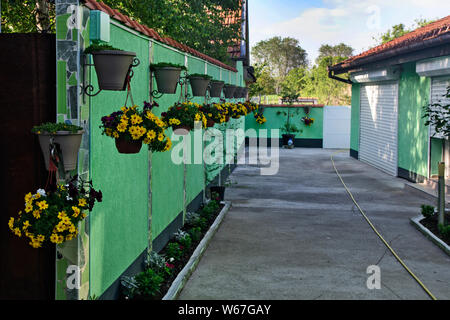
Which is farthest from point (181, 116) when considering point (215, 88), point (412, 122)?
point (412, 122)

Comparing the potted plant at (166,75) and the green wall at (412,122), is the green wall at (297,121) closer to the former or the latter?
the green wall at (412,122)

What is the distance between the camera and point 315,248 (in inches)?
341

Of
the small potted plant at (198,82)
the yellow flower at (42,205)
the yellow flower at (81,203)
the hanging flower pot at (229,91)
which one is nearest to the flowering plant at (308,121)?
the hanging flower pot at (229,91)

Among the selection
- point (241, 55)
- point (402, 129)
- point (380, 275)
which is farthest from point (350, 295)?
point (241, 55)

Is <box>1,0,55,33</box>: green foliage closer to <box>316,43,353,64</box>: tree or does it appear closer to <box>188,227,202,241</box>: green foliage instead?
<box>188,227,202,241</box>: green foliage

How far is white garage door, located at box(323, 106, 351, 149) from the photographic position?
2883cm

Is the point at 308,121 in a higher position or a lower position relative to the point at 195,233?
higher

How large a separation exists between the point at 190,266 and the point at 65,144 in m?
3.66

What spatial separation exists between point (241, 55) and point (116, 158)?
17166mm

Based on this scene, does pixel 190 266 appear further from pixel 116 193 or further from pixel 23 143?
pixel 23 143

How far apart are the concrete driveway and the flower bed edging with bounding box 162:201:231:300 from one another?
92 mm

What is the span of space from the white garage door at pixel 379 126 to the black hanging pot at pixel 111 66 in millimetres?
14478
